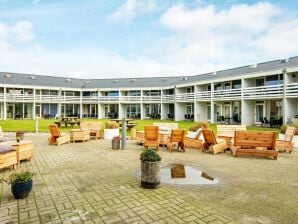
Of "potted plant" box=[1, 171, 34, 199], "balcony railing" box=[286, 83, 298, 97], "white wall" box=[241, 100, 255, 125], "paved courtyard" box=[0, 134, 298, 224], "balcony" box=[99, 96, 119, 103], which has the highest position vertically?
"balcony" box=[99, 96, 119, 103]

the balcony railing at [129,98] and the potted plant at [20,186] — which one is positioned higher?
the balcony railing at [129,98]

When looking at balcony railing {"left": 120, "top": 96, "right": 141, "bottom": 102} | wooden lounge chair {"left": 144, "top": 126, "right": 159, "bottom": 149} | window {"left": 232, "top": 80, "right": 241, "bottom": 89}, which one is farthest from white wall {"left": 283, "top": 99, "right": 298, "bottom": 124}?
balcony railing {"left": 120, "top": 96, "right": 141, "bottom": 102}

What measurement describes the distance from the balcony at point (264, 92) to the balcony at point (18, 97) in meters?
31.3

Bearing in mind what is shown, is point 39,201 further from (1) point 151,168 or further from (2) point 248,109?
(2) point 248,109

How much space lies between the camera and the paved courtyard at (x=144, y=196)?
432cm

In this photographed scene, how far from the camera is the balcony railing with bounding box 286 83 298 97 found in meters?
21.4

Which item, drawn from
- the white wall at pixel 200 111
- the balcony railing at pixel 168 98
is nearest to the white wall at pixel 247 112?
the white wall at pixel 200 111

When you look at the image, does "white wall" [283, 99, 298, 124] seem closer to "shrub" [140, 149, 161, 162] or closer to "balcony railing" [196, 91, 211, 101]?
"balcony railing" [196, 91, 211, 101]

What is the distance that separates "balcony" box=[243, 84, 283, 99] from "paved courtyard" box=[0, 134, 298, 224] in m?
16.3

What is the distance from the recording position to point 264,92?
80.0ft

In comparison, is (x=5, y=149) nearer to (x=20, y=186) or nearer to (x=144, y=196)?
(x=20, y=186)

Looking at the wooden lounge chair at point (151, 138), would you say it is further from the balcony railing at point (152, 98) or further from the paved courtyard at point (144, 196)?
the balcony railing at point (152, 98)

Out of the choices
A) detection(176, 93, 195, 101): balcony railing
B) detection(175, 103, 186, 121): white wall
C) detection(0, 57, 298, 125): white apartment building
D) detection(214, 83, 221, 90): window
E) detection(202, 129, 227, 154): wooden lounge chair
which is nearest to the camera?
detection(202, 129, 227, 154): wooden lounge chair

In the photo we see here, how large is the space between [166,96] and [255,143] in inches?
1237
